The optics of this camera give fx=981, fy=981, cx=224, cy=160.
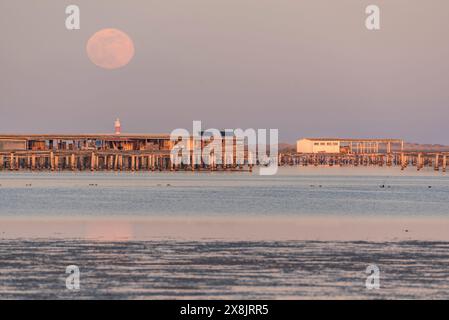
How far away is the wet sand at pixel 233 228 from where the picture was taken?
119ft

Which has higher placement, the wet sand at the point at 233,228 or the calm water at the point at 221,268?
the calm water at the point at 221,268

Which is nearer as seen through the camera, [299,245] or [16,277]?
[16,277]

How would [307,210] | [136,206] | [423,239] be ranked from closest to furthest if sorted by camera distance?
[423,239] < [307,210] < [136,206]

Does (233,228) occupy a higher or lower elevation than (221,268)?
lower

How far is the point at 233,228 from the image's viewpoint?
41031mm

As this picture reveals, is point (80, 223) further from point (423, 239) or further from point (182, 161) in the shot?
point (182, 161)

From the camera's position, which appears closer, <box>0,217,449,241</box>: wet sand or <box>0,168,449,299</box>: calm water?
<box>0,168,449,299</box>: calm water

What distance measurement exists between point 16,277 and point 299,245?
1168cm

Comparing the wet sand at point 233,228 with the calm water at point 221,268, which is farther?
the wet sand at point 233,228

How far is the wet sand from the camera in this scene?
3628 centimetres

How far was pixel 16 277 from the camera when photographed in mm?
23562

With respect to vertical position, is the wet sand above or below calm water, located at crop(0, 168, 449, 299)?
below

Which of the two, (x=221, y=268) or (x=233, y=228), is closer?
(x=221, y=268)
